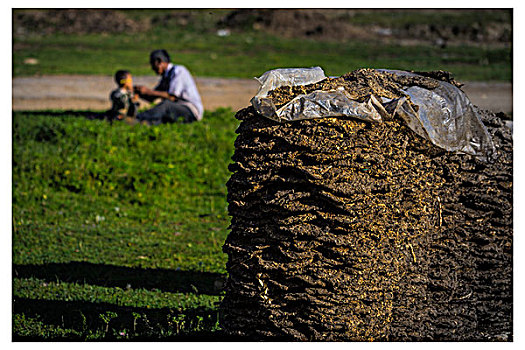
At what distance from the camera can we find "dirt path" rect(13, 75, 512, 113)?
13.8 m

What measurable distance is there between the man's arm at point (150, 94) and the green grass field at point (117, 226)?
28.1 inches

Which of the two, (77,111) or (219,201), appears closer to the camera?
(219,201)

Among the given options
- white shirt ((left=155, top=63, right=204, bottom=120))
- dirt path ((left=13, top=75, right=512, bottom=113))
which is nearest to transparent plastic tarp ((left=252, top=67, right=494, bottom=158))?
white shirt ((left=155, top=63, right=204, bottom=120))

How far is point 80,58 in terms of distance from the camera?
20344mm

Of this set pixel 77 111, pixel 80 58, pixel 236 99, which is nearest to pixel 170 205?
pixel 77 111

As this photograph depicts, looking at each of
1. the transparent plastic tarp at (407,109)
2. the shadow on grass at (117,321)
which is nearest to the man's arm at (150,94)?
the shadow on grass at (117,321)

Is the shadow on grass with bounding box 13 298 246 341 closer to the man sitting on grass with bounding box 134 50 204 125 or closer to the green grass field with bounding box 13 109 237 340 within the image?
the green grass field with bounding box 13 109 237 340

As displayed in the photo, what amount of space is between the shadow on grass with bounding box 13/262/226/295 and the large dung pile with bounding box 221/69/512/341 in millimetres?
1932

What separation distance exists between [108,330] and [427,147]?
2.56 metres

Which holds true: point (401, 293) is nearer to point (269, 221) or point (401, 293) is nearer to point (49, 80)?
point (269, 221)

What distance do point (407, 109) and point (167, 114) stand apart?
7423mm

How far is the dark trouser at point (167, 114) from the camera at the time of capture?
10.6 metres

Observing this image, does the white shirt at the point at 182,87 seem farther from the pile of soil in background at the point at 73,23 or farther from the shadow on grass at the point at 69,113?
the pile of soil in background at the point at 73,23

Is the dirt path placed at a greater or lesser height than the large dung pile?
greater
